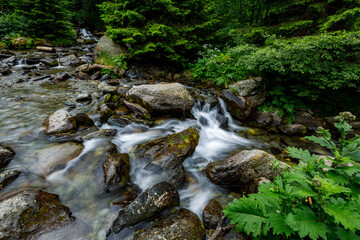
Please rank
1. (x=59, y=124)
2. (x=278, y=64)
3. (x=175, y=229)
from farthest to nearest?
1. (x=278, y=64)
2. (x=59, y=124)
3. (x=175, y=229)

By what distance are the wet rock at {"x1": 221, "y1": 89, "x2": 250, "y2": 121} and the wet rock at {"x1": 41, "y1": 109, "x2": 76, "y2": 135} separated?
5.71 metres

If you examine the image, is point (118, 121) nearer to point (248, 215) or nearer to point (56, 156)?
point (56, 156)

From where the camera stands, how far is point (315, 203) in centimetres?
138

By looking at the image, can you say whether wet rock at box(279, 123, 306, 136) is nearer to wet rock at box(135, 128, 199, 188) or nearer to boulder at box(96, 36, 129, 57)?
wet rock at box(135, 128, 199, 188)

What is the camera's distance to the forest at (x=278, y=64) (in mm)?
1441

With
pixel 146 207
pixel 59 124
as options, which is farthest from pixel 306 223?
pixel 59 124

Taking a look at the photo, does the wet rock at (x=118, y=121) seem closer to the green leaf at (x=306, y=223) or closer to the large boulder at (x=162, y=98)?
the large boulder at (x=162, y=98)

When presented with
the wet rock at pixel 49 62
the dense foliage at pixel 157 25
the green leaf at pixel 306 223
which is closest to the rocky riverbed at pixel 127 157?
the green leaf at pixel 306 223

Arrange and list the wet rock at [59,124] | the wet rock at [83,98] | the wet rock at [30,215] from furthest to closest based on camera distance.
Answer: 1. the wet rock at [83,98]
2. the wet rock at [59,124]
3. the wet rock at [30,215]

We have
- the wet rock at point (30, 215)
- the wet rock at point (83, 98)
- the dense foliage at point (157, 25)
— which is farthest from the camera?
the dense foliage at point (157, 25)

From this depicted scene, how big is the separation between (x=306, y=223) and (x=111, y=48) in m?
11.9

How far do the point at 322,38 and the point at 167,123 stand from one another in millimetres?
5954

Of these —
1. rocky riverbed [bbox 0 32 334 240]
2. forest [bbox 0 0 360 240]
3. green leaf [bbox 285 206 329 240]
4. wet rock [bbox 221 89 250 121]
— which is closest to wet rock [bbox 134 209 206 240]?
rocky riverbed [bbox 0 32 334 240]

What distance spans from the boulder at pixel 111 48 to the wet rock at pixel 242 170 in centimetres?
982
